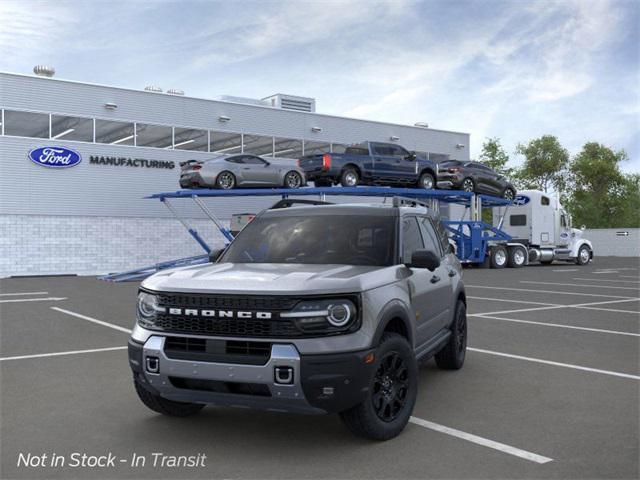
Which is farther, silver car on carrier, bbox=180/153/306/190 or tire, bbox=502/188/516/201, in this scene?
tire, bbox=502/188/516/201

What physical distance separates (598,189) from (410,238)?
75.6 meters

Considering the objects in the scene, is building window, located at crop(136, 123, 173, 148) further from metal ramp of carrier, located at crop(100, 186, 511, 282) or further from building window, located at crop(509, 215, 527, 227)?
building window, located at crop(509, 215, 527, 227)

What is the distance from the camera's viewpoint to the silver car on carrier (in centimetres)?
2456

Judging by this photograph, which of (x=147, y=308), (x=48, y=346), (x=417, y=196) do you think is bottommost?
(x=48, y=346)

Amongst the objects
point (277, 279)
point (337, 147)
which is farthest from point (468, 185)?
point (277, 279)

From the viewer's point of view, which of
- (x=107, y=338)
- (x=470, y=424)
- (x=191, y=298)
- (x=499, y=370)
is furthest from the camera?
(x=107, y=338)

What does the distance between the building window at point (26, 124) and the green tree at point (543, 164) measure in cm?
5934

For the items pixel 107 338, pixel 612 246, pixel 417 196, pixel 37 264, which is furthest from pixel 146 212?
pixel 612 246

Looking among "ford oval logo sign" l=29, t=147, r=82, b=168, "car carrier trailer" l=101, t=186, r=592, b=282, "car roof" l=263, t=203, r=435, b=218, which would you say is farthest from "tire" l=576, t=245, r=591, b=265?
"car roof" l=263, t=203, r=435, b=218

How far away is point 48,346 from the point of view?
879cm

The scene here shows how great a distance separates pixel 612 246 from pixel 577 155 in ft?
86.9

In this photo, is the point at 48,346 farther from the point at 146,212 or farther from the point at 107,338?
the point at 146,212

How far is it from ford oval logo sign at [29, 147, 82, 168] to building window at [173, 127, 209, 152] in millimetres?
4634

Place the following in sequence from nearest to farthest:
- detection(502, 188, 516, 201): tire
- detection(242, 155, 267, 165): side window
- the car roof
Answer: the car roof, detection(242, 155, 267, 165): side window, detection(502, 188, 516, 201): tire
